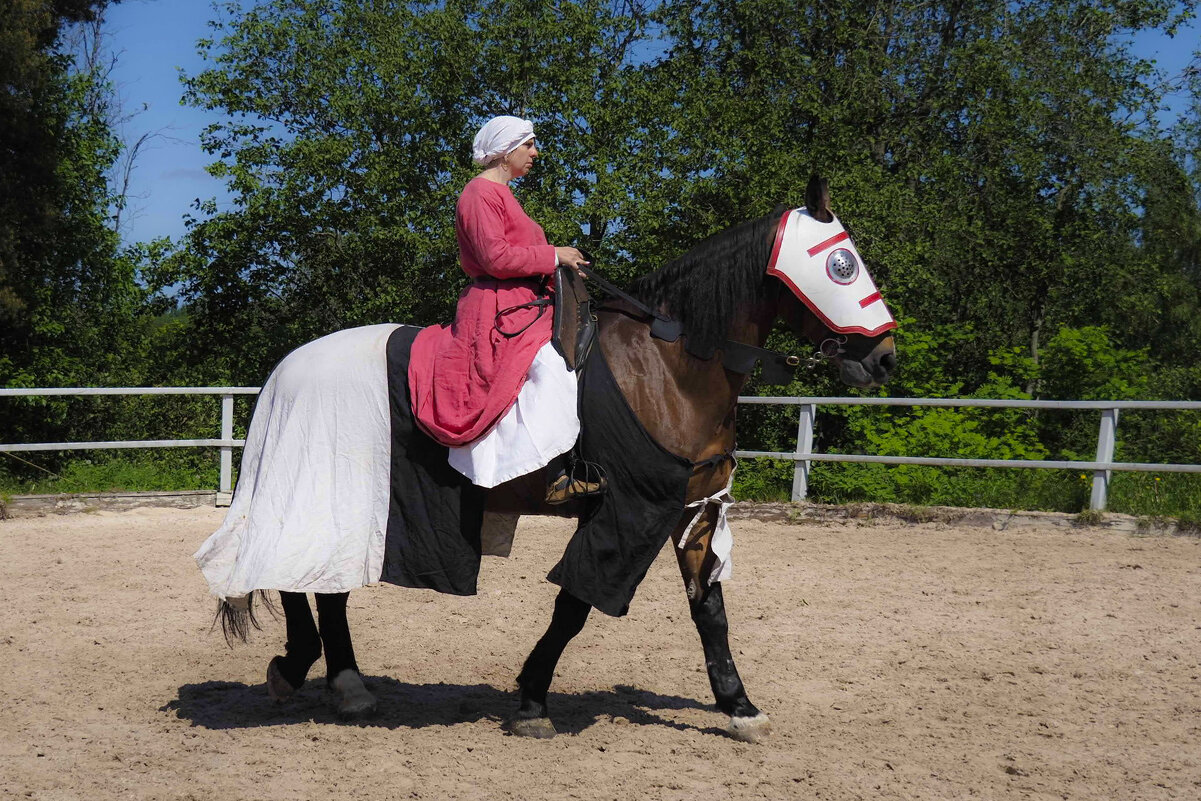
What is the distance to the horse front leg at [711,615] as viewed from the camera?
379 cm

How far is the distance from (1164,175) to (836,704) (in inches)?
715

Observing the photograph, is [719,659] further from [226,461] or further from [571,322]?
[226,461]

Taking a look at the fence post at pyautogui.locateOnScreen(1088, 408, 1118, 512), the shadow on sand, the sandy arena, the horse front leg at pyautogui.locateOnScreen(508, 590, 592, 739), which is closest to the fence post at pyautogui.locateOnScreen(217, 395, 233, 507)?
the sandy arena

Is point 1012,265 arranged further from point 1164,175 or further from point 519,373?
point 519,373

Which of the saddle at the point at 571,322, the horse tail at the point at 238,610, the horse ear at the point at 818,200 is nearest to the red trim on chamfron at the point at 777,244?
the horse ear at the point at 818,200

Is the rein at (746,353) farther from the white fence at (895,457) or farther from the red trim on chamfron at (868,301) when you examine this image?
the white fence at (895,457)

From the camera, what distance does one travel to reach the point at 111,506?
8961mm

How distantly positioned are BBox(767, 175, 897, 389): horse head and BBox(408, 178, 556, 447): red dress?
2.83 ft

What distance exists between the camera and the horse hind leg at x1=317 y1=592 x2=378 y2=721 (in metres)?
3.91

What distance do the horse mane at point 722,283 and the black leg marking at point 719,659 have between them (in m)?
0.96

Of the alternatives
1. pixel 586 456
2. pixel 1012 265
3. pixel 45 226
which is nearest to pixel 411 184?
pixel 45 226

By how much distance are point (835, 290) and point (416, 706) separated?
7.78 ft

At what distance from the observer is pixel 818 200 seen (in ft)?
11.7

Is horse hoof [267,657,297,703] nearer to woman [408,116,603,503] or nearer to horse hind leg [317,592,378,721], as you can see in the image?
horse hind leg [317,592,378,721]
